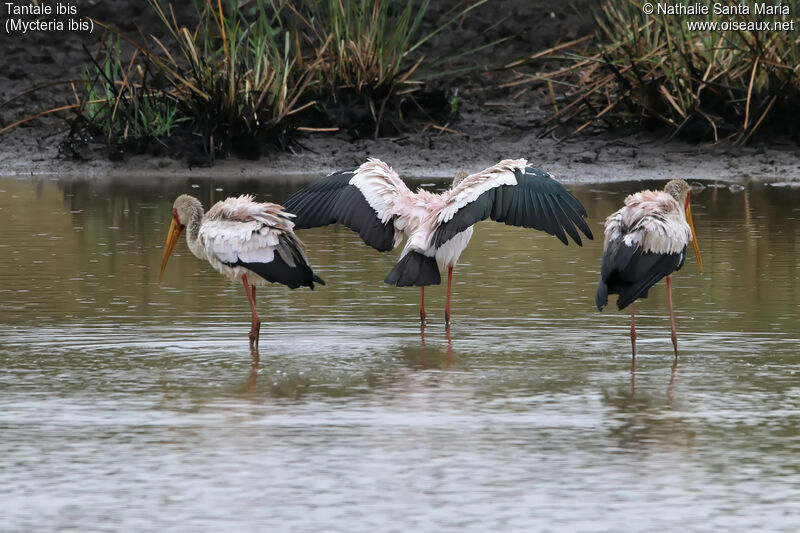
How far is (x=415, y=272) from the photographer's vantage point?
8.57 m

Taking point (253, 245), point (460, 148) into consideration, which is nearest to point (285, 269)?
point (253, 245)

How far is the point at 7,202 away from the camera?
14.8m

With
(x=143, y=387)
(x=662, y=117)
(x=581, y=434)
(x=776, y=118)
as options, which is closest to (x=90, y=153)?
(x=662, y=117)

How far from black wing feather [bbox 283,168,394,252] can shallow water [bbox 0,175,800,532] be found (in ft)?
1.30

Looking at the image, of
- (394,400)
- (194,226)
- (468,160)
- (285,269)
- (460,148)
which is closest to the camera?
(394,400)

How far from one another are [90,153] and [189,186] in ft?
7.33

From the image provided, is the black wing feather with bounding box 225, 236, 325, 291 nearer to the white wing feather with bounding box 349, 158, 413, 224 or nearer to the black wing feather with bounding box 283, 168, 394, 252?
the black wing feather with bounding box 283, 168, 394, 252

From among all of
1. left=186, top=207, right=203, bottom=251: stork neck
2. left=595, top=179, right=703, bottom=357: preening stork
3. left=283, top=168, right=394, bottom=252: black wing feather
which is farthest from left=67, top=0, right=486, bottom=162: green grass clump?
left=595, top=179, right=703, bottom=357: preening stork

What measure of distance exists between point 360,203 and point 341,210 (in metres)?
0.12

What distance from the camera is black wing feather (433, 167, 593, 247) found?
8570mm

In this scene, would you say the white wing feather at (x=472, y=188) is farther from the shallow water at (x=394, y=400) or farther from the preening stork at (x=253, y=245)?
the preening stork at (x=253, y=245)

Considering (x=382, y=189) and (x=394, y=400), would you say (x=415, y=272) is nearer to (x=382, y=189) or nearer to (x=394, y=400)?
(x=382, y=189)

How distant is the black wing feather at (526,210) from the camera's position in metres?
8.57

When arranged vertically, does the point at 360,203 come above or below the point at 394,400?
above
